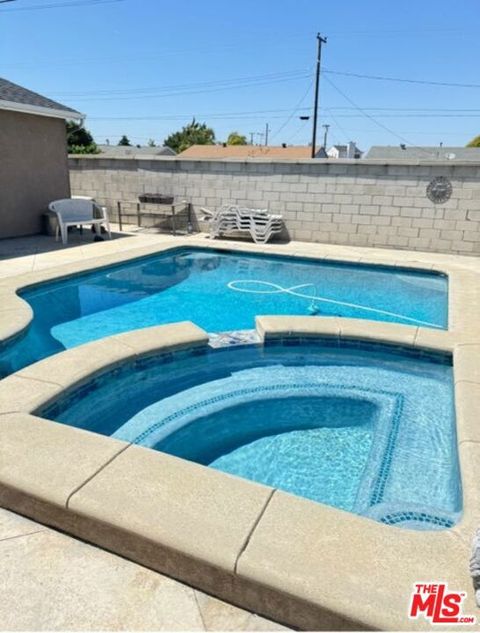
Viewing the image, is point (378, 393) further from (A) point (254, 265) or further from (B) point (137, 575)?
(A) point (254, 265)

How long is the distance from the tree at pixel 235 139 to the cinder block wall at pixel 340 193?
53.9m

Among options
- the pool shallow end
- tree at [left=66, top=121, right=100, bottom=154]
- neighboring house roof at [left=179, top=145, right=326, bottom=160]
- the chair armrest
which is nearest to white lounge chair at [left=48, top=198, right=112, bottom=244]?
the chair armrest

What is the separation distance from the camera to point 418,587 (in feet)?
5.21

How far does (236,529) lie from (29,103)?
9788 mm

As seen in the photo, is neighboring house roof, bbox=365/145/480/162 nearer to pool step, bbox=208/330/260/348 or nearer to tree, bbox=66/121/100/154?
tree, bbox=66/121/100/154

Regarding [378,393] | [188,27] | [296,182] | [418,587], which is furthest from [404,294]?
[188,27]

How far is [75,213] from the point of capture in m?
9.56

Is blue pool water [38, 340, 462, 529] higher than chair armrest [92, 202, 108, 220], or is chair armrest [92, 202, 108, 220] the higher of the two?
chair armrest [92, 202, 108, 220]

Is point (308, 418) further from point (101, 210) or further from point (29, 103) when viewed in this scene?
point (29, 103)

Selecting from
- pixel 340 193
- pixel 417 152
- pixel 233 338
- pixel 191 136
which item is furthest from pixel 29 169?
pixel 191 136

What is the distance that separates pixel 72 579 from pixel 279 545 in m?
0.84

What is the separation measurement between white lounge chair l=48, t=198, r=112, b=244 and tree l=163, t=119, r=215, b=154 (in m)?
53.8

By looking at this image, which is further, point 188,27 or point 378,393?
point 188,27

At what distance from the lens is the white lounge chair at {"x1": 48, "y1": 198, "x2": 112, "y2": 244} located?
9.06m
